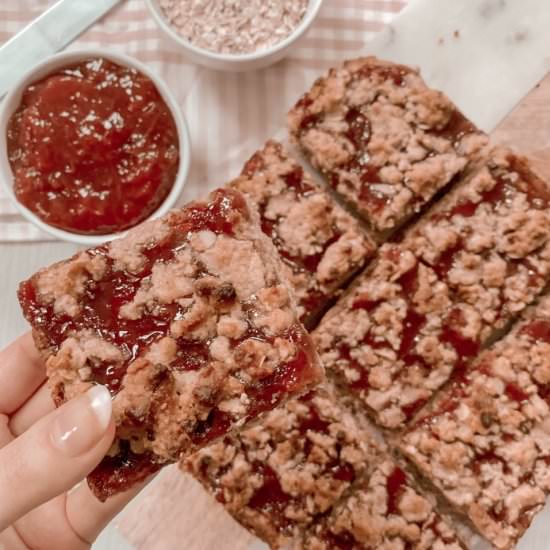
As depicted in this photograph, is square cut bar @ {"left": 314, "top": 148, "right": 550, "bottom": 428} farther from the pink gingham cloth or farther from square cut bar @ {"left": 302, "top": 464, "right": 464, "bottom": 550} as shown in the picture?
the pink gingham cloth

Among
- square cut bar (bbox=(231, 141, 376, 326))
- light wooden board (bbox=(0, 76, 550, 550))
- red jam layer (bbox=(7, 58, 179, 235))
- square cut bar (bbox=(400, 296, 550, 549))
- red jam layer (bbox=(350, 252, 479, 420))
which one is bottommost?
light wooden board (bbox=(0, 76, 550, 550))

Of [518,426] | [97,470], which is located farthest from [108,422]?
[518,426]

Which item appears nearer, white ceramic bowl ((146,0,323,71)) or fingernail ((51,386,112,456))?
fingernail ((51,386,112,456))

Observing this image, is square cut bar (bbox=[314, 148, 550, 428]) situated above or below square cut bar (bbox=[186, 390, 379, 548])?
above

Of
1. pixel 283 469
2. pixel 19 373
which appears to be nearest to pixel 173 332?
pixel 283 469

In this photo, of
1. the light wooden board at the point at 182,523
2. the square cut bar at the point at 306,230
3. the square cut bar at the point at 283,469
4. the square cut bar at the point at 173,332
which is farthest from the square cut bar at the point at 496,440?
the square cut bar at the point at 173,332

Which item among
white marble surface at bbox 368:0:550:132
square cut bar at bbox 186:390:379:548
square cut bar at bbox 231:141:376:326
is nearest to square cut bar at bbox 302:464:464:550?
square cut bar at bbox 186:390:379:548
